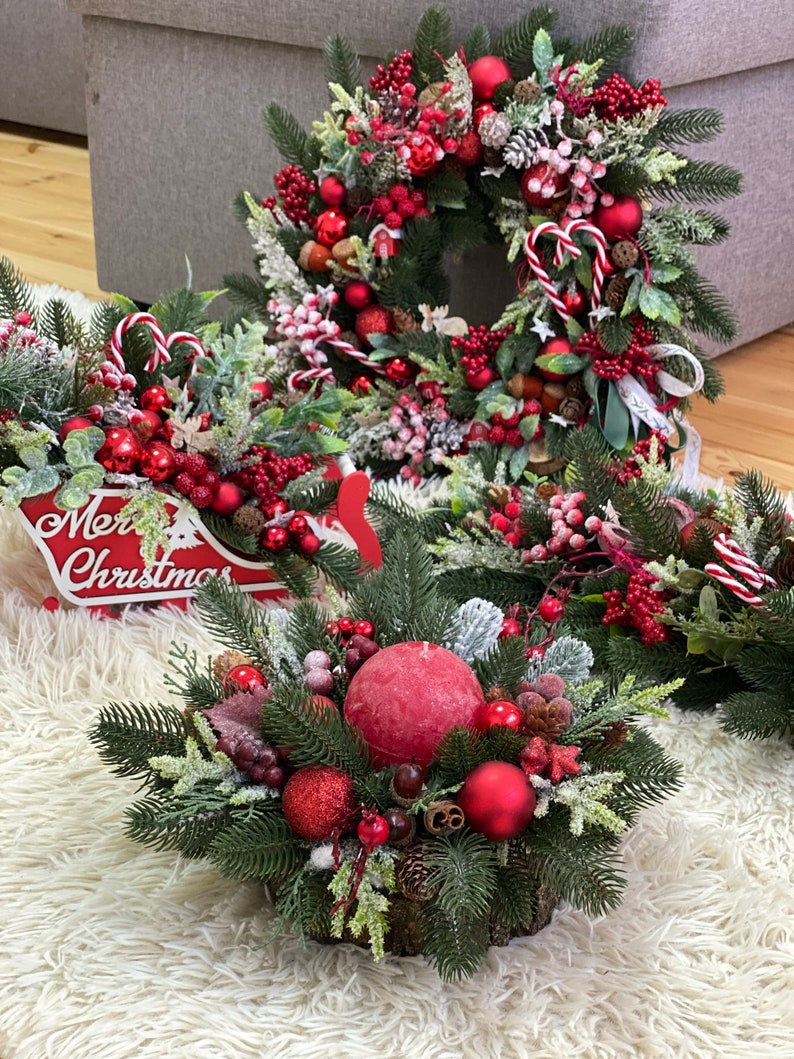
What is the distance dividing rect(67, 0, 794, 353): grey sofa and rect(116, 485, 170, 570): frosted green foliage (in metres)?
0.77

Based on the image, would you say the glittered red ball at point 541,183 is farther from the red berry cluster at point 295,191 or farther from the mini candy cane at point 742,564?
the mini candy cane at point 742,564

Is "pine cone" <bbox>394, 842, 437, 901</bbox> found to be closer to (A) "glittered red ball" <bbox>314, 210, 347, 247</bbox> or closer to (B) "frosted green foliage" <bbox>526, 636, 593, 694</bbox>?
(B) "frosted green foliage" <bbox>526, 636, 593, 694</bbox>

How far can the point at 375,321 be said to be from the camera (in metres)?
1.63

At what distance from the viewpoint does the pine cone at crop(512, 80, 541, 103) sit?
1465mm

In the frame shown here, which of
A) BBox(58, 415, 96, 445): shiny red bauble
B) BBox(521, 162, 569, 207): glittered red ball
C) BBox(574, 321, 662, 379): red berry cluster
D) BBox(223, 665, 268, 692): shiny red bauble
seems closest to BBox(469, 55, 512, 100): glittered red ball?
BBox(521, 162, 569, 207): glittered red ball

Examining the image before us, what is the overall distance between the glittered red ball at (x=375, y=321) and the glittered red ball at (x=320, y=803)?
962mm

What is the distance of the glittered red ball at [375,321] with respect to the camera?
1635 millimetres

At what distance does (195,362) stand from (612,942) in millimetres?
770

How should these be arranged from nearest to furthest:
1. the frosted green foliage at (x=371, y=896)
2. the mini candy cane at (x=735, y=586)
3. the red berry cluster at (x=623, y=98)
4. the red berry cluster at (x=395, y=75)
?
the frosted green foliage at (x=371, y=896)
the mini candy cane at (x=735, y=586)
the red berry cluster at (x=623, y=98)
the red berry cluster at (x=395, y=75)

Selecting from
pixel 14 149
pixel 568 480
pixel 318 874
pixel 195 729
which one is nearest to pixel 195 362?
pixel 568 480

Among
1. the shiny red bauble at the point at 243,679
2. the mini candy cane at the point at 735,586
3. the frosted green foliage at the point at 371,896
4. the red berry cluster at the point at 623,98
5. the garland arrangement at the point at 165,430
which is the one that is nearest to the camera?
the frosted green foliage at the point at 371,896

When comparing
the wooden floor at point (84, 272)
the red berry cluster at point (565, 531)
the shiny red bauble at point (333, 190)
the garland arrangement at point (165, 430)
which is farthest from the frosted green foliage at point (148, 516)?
the wooden floor at point (84, 272)

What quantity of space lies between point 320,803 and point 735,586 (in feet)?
1.59

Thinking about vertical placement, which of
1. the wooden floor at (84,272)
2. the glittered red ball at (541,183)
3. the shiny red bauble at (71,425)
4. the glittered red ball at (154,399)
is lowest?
the wooden floor at (84,272)
